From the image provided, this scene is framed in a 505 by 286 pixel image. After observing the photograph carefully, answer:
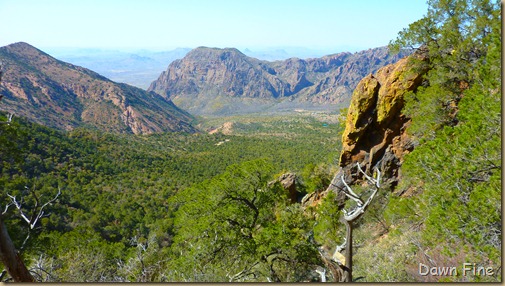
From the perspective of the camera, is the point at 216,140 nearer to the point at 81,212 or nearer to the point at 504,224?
the point at 81,212

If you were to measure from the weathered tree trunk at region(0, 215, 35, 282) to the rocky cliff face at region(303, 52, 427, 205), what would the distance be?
18886 mm

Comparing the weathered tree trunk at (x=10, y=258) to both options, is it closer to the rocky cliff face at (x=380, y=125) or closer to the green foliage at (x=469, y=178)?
the green foliage at (x=469, y=178)

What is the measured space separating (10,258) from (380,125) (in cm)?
2259

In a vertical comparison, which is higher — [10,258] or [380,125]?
[380,125]

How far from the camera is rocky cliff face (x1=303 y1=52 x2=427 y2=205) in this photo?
21.4 metres

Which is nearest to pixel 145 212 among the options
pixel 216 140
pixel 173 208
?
pixel 173 208

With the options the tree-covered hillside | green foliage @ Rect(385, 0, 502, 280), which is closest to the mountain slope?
the tree-covered hillside

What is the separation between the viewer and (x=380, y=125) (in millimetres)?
23062

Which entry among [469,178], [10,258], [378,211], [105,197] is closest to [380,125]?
[378,211]

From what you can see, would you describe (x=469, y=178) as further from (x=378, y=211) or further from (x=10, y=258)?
(x=378, y=211)

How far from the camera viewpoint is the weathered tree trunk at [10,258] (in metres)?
5.82

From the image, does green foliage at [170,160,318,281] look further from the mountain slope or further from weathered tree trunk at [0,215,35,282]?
the mountain slope

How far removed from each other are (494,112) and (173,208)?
152ft

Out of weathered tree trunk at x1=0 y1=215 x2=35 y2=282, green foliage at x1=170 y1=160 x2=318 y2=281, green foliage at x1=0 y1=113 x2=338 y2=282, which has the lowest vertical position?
green foliage at x1=0 y1=113 x2=338 y2=282
